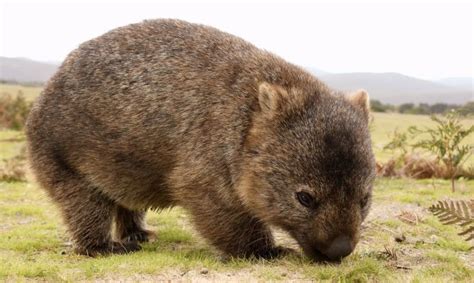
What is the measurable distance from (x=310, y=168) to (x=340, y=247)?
0.63 meters

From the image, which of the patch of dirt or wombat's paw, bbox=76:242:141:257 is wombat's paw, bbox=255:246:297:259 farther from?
wombat's paw, bbox=76:242:141:257

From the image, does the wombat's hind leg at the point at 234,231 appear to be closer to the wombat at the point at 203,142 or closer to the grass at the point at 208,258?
the wombat at the point at 203,142

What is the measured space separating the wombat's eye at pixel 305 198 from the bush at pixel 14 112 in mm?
21541

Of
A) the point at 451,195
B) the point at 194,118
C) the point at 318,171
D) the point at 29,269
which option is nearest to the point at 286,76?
the point at 194,118

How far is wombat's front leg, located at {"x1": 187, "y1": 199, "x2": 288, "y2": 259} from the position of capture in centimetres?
555

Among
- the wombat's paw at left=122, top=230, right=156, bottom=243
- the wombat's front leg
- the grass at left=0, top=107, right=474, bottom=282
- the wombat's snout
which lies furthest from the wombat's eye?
the wombat's paw at left=122, top=230, right=156, bottom=243

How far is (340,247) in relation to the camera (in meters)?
4.81

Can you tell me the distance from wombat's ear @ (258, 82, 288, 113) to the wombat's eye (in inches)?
30.4

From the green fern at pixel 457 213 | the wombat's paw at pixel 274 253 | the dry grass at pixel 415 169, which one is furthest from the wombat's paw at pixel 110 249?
the dry grass at pixel 415 169

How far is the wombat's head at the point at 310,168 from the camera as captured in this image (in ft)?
16.0

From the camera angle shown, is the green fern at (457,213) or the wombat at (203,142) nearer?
the green fern at (457,213)

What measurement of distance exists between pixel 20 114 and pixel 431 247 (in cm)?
2185

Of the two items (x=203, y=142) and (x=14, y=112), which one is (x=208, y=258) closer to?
(x=203, y=142)

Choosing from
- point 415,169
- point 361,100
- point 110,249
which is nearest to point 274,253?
Result: point 361,100
